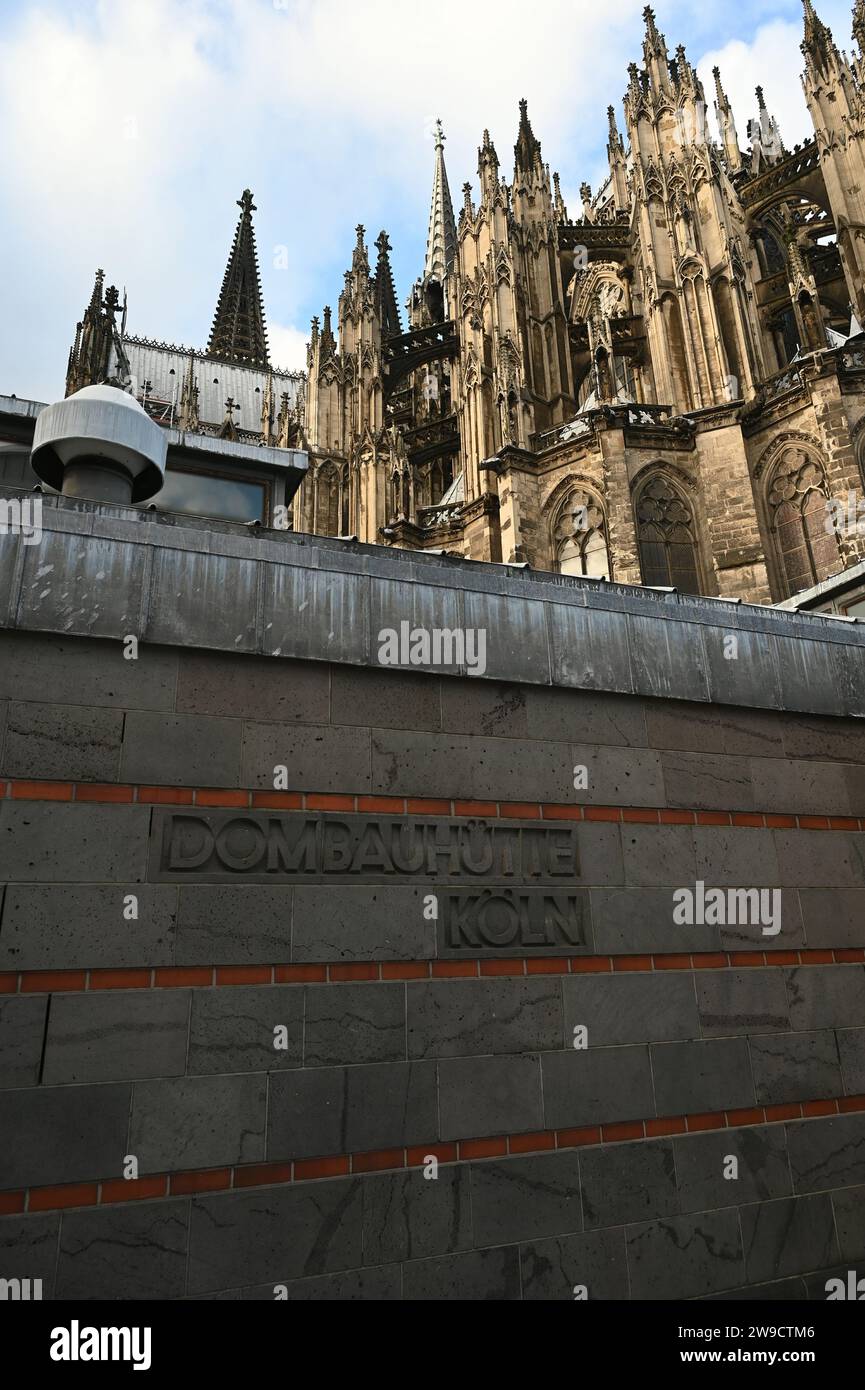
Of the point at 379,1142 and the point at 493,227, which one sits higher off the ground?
the point at 493,227

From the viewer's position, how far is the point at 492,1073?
4.94 metres

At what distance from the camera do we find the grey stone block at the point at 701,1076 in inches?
209

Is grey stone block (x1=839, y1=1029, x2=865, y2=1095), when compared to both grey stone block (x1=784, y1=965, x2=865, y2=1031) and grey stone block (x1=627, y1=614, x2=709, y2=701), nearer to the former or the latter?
grey stone block (x1=784, y1=965, x2=865, y2=1031)

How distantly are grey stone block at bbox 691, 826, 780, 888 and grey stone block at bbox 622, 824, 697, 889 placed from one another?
93mm

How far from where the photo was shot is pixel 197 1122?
14.1 ft

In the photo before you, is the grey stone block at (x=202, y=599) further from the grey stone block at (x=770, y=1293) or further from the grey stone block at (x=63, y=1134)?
the grey stone block at (x=770, y=1293)

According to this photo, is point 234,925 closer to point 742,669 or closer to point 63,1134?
point 63,1134

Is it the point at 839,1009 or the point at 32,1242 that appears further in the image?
the point at 839,1009

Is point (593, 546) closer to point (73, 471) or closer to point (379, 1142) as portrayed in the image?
point (73, 471)

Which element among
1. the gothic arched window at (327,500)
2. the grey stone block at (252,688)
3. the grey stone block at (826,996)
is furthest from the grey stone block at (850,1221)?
the gothic arched window at (327,500)

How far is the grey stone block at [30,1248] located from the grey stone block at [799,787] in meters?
5.09

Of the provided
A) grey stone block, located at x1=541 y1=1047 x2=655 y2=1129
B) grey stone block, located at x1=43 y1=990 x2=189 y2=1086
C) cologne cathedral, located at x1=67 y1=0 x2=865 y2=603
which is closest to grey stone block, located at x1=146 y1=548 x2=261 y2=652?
grey stone block, located at x1=43 y1=990 x2=189 y2=1086
